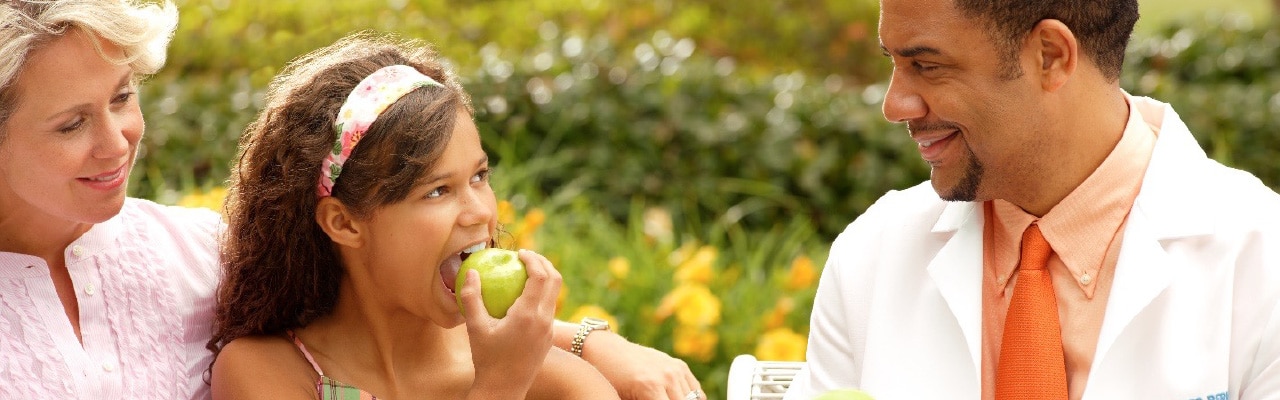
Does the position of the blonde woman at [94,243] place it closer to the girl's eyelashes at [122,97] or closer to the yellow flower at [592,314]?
the girl's eyelashes at [122,97]

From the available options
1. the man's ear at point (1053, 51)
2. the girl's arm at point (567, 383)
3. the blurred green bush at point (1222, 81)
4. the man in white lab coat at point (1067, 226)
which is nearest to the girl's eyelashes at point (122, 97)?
the girl's arm at point (567, 383)

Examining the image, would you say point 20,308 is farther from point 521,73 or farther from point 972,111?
point 521,73

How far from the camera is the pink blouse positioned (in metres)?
2.64

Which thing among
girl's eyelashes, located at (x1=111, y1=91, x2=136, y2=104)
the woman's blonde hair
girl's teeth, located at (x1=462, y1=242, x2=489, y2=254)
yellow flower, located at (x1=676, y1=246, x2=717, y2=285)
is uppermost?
the woman's blonde hair

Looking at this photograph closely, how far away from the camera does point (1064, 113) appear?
2559 millimetres

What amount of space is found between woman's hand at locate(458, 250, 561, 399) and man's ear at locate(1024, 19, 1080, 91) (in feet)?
3.04

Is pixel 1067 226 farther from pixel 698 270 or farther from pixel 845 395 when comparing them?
pixel 698 270

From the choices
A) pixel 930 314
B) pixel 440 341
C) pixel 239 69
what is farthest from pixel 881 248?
pixel 239 69

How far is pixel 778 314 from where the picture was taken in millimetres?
4133

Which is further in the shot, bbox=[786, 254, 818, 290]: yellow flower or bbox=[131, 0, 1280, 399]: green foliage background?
bbox=[131, 0, 1280, 399]: green foliage background

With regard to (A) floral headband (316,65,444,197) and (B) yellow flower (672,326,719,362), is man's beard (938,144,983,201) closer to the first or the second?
(A) floral headband (316,65,444,197)

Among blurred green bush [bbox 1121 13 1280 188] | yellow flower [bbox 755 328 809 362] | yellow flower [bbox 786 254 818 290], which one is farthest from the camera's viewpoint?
blurred green bush [bbox 1121 13 1280 188]

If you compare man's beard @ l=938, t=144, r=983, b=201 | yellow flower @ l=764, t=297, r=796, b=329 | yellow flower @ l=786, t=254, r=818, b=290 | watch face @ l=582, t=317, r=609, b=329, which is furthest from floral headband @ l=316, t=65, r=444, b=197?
yellow flower @ l=786, t=254, r=818, b=290

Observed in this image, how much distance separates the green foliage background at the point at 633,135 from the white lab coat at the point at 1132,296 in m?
1.37
